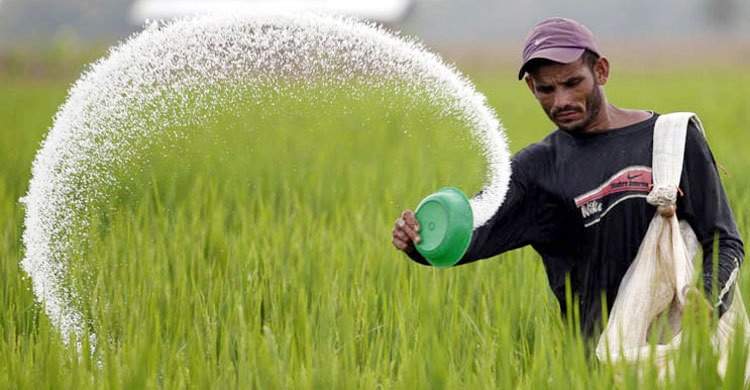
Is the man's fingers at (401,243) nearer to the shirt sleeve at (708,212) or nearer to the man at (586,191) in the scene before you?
the man at (586,191)

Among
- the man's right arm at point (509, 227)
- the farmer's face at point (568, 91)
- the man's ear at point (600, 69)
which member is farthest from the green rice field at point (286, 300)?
the man's ear at point (600, 69)

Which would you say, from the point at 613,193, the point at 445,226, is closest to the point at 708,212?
the point at 613,193

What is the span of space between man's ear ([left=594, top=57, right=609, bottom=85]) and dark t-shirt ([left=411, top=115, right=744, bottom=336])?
0.39ft

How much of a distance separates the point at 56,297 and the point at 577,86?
135 cm

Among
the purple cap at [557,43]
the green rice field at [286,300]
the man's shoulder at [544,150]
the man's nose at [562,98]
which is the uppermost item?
the purple cap at [557,43]

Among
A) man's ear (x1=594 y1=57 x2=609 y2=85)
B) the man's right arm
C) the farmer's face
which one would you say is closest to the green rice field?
the man's right arm

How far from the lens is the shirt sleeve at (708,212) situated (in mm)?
2025

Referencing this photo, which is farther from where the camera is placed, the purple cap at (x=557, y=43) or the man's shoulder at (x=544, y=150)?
the man's shoulder at (x=544, y=150)

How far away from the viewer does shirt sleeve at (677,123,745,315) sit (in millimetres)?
2025

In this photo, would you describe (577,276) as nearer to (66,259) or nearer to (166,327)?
(166,327)

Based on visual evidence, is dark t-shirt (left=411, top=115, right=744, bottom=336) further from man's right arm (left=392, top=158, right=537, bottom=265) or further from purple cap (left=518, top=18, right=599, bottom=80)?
purple cap (left=518, top=18, right=599, bottom=80)

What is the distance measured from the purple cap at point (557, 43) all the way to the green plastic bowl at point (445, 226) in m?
0.35

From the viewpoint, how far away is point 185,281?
2715mm

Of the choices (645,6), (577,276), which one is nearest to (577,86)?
(577,276)
